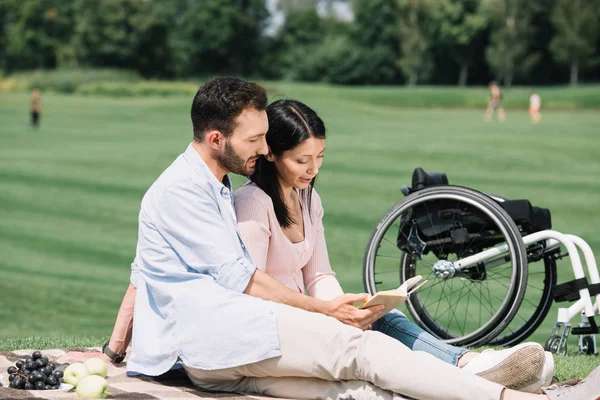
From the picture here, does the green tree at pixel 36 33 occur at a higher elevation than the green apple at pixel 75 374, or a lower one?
higher

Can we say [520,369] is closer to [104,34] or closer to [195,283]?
[195,283]

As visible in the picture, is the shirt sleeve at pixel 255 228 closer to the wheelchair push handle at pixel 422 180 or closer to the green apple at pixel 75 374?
the green apple at pixel 75 374

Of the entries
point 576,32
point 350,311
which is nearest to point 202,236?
point 350,311

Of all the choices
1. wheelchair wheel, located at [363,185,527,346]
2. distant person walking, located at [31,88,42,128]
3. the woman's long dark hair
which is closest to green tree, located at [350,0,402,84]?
distant person walking, located at [31,88,42,128]

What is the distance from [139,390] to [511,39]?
195 ft

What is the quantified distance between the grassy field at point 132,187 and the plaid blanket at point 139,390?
131cm

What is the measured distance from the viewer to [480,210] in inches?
188

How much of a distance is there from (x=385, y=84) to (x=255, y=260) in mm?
66022

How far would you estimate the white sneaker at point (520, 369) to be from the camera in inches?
137

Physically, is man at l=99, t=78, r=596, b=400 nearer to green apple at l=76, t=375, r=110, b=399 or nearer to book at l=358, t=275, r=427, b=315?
book at l=358, t=275, r=427, b=315

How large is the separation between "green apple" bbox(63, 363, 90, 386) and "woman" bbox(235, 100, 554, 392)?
0.82 meters

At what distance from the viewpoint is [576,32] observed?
57.6 meters

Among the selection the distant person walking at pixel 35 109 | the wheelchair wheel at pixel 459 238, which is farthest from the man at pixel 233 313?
the distant person walking at pixel 35 109

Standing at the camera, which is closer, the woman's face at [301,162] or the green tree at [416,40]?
the woman's face at [301,162]
